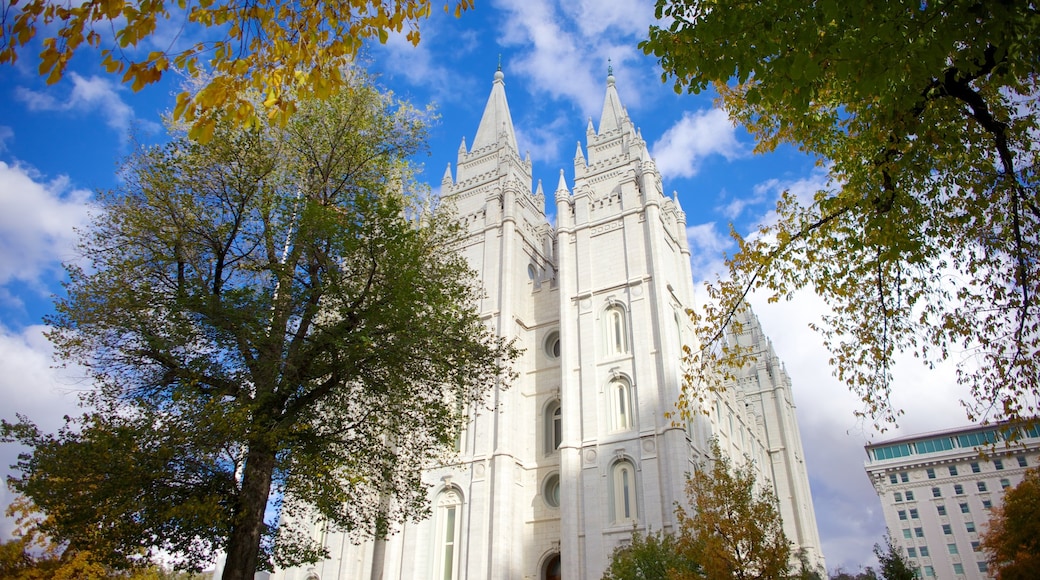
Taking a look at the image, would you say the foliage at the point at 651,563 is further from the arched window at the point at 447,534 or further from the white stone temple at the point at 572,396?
the arched window at the point at 447,534

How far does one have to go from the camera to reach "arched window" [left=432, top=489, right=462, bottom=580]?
25562mm

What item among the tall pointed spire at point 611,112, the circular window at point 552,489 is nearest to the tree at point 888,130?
the circular window at point 552,489

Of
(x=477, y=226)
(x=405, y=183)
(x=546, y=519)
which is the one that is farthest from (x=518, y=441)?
(x=405, y=183)

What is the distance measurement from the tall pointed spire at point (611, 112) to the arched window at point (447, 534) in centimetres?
2085

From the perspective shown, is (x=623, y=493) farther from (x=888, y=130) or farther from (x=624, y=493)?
(x=888, y=130)

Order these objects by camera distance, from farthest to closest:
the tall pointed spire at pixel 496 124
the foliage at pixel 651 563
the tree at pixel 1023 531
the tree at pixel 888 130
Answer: the tall pointed spire at pixel 496 124, the tree at pixel 1023 531, the foliage at pixel 651 563, the tree at pixel 888 130

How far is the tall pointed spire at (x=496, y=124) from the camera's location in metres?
38.5

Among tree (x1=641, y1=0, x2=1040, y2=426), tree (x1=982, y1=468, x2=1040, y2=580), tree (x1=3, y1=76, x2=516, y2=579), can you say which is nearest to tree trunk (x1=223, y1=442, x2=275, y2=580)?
tree (x1=3, y1=76, x2=516, y2=579)

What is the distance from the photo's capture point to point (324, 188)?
503 inches

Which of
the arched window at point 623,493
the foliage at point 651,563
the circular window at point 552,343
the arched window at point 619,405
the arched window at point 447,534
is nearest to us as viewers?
the foliage at point 651,563

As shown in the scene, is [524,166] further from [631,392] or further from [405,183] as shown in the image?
[405,183]

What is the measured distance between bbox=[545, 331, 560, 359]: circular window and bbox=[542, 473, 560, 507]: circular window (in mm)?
6036

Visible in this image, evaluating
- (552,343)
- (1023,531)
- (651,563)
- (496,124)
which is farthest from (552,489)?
(496,124)

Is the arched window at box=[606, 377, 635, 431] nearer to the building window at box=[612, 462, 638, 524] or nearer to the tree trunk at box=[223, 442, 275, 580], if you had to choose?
the building window at box=[612, 462, 638, 524]
